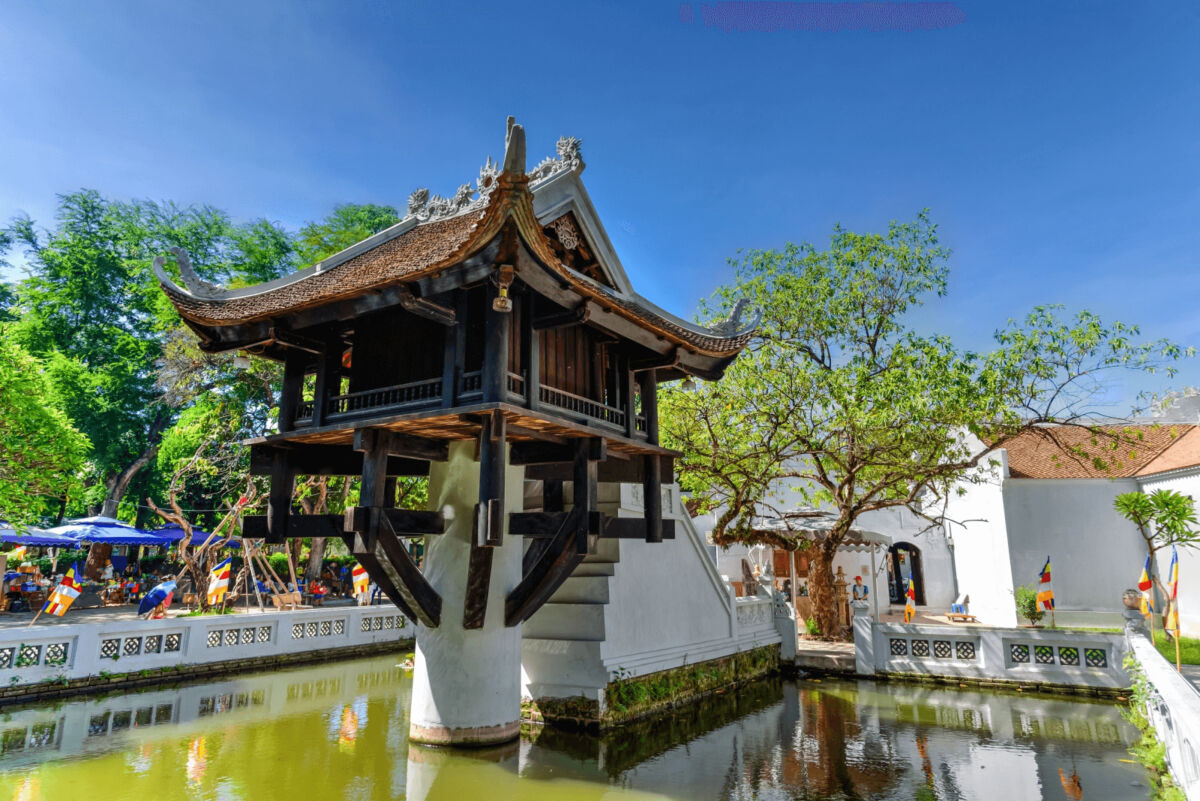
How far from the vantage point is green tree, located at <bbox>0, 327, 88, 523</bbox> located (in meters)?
13.8

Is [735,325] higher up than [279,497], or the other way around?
[735,325]

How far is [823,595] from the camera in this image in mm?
16766

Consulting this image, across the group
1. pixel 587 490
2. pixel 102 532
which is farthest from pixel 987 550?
pixel 102 532

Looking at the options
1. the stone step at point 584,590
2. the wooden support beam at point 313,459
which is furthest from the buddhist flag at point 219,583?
the stone step at point 584,590

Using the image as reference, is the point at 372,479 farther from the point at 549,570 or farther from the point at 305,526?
the point at 549,570

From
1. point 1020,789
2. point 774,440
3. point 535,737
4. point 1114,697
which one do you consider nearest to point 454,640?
point 535,737

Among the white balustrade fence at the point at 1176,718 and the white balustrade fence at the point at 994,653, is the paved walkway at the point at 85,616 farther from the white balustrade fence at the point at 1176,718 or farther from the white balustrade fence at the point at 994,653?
the white balustrade fence at the point at 1176,718

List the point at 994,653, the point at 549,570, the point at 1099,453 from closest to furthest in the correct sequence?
the point at 549,570 < the point at 994,653 < the point at 1099,453

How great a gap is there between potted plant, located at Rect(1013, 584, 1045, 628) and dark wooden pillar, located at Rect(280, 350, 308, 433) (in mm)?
17874

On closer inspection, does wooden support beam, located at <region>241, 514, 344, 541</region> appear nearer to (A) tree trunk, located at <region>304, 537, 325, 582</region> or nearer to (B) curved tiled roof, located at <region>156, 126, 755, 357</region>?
(B) curved tiled roof, located at <region>156, 126, 755, 357</region>

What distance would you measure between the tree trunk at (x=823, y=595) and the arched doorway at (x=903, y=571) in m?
7.88

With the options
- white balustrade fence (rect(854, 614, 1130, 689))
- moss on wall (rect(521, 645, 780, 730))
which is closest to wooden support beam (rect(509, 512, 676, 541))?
moss on wall (rect(521, 645, 780, 730))

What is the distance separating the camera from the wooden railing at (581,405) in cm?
820

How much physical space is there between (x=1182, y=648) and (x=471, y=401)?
15.8m
